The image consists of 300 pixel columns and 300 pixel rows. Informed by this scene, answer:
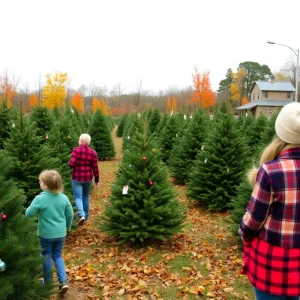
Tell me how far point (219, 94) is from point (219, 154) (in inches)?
2797

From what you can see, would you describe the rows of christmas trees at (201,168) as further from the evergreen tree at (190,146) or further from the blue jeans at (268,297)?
the blue jeans at (268,297)

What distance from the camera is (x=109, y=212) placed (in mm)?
6734

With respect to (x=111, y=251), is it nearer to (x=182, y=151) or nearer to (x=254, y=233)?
(x=254, y=233)

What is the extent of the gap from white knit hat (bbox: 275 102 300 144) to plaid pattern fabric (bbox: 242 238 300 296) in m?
0.77

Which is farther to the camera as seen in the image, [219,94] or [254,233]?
[219,94]

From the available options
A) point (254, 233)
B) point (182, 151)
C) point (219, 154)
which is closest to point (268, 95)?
point (182, 151)

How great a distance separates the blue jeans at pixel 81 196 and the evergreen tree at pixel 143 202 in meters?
1.10

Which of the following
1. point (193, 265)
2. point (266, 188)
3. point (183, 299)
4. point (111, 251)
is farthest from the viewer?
point (111, 251)

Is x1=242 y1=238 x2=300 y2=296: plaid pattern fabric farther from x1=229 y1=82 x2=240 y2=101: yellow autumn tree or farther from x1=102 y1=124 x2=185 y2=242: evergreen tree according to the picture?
x1=229 y1=82 x2=240 y2=101: yellow autumn tree

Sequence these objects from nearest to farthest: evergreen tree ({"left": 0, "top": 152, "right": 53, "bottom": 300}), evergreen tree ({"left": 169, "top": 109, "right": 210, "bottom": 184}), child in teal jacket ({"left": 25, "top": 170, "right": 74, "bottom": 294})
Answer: evergreen tree ({"left": 0, "top": 152, "right": 53, "bottom": 300}) < child in teal jacket ({"left": 25, "top": 170, "right": 74, "bottom": 294}) < evergreen tree ({"left": 169, "top": 109, "right": 210, "bottom": 184})

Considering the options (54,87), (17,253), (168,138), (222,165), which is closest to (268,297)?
(17,253)

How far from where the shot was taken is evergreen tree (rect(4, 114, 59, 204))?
6684 millimetres

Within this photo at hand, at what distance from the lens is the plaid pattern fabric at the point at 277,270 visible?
96.1 inches

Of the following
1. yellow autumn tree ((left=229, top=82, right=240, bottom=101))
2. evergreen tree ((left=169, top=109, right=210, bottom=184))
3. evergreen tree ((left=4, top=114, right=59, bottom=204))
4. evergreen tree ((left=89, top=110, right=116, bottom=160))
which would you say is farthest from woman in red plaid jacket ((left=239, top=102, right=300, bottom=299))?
yellow autumn tree ((left=229, top=82, right=240, bottom=101))
